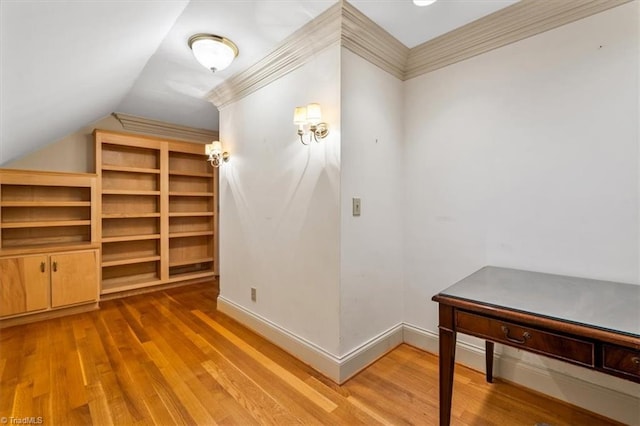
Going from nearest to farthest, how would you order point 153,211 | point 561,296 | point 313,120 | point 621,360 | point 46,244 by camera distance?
point 621,360, point 561,296, point 313,120, point 46,244, point 153,211

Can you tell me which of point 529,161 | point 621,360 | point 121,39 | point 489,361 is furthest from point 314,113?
point 489,361

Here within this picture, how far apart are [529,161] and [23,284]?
4.42 metres

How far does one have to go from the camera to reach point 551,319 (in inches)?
42.4

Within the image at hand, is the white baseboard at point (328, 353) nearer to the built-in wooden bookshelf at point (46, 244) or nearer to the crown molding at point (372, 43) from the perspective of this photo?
the built-in wooden bookshelf at point (46, 244)

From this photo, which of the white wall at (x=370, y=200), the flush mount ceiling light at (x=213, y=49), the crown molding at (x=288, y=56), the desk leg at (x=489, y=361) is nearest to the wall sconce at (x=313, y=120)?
the white wall at (x=370, y=200)

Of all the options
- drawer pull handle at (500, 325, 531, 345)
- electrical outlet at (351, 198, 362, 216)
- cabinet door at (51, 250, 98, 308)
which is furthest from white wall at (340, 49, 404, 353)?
cabinet door at (51, 250, 98, 308)

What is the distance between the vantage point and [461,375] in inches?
75.3

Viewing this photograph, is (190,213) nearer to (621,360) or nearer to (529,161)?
(529,161)

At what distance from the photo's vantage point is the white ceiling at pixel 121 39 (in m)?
1.29

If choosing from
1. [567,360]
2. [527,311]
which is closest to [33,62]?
[527,311]

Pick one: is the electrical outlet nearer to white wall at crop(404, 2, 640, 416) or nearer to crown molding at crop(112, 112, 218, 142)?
white wall at crop(404, 2, 640, 416)

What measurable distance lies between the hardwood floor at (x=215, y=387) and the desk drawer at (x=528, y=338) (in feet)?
2.12

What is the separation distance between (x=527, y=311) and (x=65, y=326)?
3.71 meters

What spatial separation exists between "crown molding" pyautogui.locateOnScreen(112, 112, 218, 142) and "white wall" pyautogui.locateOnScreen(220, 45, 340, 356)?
161cm
